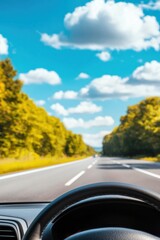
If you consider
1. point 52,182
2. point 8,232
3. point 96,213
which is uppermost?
point 96,213

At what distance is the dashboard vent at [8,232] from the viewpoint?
2.47m

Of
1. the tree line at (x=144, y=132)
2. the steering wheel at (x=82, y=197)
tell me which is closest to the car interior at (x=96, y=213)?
the steering wheel at (x=82, y=197)

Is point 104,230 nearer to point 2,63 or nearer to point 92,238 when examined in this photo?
point 92,238

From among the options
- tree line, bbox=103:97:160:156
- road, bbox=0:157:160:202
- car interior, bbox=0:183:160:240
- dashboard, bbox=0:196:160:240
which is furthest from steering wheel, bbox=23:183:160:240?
tree line, bbox=103:97:160:156

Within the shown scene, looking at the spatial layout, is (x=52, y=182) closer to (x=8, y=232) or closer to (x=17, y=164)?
(x=8, y=232)

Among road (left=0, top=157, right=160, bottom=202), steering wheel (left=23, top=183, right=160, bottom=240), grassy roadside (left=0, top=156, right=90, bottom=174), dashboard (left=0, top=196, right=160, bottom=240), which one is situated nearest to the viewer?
steering wheel (left=23, top=183, right=160, bottom=240)

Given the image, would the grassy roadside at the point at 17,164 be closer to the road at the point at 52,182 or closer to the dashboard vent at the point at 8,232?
the road at the point at 52,182

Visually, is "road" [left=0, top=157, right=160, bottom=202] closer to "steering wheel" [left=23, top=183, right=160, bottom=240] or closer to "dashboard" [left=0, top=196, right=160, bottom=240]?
"dashboard" [left=0, top=196, right=160, bottom=240]

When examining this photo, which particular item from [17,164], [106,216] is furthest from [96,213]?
[17,164]

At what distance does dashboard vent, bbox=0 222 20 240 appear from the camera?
8.11 feet

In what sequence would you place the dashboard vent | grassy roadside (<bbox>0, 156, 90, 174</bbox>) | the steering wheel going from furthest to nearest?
grassy roadside (<bbox>0, 156, 90, 174</bbox>) → the dashboard vent → the steering wheel

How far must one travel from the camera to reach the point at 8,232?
2516mm

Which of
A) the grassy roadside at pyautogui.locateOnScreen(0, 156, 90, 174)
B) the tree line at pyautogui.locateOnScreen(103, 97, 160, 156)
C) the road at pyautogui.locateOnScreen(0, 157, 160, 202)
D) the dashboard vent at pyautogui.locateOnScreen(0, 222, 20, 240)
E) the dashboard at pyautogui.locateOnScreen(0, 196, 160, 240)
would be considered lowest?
the road at pyautogui.locateOnScreen(0, 157, 160, 202)

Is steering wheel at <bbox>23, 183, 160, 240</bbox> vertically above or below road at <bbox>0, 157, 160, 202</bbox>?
above
